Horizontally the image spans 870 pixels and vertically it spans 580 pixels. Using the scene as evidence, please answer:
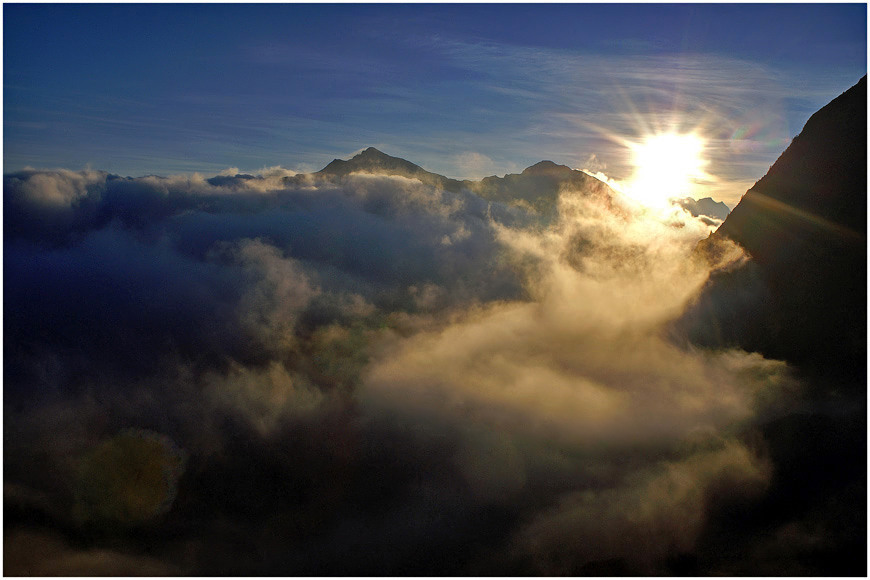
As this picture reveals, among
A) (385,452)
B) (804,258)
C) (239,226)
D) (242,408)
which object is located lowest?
(385,452)

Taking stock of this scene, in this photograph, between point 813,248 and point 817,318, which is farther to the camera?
point 817,318

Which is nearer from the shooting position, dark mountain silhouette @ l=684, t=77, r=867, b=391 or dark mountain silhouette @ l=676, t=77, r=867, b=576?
dark mountain silhouette @ l=676, t=77, r=867, b=576

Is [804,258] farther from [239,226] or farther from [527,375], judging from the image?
[239,226]

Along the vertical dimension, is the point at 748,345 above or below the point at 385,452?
above

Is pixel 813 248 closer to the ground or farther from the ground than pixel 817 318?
farther from the ground

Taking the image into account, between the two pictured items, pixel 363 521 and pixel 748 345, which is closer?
pixel 748 345

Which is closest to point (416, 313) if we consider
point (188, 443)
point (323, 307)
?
point (323, 307)

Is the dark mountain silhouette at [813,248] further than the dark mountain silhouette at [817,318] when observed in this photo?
Yes

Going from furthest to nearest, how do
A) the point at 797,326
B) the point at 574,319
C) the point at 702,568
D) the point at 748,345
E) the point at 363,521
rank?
the point at 574,319 < the point at 363,521 < the point at 748,345 < the point at 797,326 < the point at 702,568
